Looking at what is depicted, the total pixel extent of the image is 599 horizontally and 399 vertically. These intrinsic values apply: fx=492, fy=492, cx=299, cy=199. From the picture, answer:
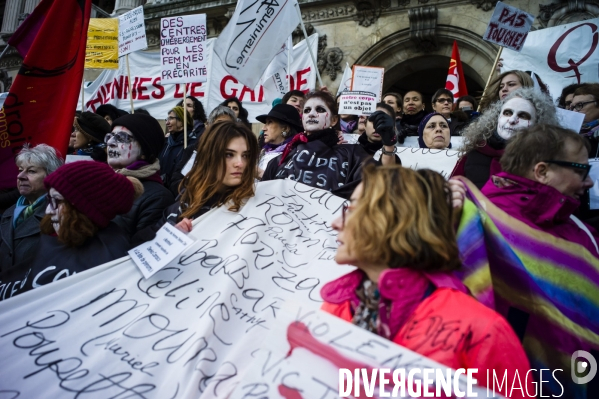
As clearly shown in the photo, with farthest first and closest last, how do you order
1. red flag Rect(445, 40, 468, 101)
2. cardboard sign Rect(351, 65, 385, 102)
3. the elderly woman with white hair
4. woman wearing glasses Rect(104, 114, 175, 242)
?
red flag Rect(445, 40, 468, 101) < cardboard sign Rect(351, 65, 385, 102) < woman wearing glasses Rect(104, 114, 175, 242) < the elderly woman with white hair

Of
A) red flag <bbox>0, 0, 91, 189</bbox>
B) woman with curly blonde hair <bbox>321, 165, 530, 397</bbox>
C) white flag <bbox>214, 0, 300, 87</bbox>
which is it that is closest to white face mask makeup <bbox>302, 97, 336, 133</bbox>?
white flag <bbox>214, 0, 300, 87</bbox>

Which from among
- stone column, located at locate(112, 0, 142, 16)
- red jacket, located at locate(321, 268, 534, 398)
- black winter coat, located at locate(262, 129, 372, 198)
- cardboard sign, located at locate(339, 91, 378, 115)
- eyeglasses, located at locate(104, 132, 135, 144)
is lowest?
red jacket, located at locate(321, 268, 534, 398)

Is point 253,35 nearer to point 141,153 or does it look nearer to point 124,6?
point 141,153

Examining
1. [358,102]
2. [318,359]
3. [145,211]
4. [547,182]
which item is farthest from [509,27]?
[318,359]

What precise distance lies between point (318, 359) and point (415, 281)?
312 millimetres

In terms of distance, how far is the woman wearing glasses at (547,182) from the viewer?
1829 mm

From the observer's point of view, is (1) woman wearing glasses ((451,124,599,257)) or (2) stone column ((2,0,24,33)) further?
(2) stone column ((2,0,24,33))

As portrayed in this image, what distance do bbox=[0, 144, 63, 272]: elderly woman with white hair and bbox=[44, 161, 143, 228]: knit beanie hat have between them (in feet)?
1.85

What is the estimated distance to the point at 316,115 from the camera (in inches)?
137

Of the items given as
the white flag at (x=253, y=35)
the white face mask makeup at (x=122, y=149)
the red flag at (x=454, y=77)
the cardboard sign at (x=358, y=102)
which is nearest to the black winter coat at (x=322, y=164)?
the white face mask makeup at (x=122, y=149)

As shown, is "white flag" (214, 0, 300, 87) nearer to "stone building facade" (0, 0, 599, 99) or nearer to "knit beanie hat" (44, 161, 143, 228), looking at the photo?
"knit beanie hat" (44, 161, 143, 228)

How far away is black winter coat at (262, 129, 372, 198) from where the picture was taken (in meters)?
3.14

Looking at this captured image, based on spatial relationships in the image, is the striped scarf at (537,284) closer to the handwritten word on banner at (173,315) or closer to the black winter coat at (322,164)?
the handwritten word on banner at (173,315)

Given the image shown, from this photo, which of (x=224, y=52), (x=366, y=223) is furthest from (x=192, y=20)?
(x=366, y=223)
